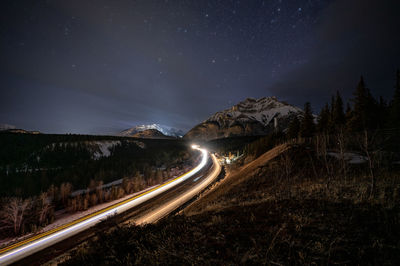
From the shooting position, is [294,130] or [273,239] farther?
[294,130]

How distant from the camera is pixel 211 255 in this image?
12.1 feet

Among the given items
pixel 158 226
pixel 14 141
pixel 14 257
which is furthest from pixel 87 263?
pixel 14 141

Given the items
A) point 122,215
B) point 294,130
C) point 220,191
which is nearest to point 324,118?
point 294,130

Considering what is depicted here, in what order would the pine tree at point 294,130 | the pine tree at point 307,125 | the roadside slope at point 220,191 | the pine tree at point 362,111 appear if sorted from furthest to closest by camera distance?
the pine tree at point 294,130, the pine tree at point 307,125, the pine tree at point 362,111, the roadside slope at point 220,191

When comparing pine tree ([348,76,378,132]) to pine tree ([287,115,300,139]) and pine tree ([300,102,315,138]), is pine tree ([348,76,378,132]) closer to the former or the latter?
pine tree ([300,102,315,138])

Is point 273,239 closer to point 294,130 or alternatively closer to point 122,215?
point 122,215

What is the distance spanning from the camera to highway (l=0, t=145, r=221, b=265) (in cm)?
1319

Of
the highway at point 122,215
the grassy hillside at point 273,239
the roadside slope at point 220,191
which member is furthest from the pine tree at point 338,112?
the grassy hillside at point 273,239

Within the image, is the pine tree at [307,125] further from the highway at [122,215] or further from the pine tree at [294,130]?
the highway at [122,215]

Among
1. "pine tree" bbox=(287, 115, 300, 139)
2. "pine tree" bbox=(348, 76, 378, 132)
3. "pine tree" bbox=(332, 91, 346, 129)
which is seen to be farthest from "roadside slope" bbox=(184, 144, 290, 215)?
"pine tree" bbox=(287, 115, 300, 139)

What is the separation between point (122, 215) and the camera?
64.9ft

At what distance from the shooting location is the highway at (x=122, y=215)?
13188 mm

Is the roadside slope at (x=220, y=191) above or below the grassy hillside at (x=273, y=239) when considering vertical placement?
below

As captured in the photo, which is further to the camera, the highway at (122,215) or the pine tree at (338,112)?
the pine tree at (338,112)
